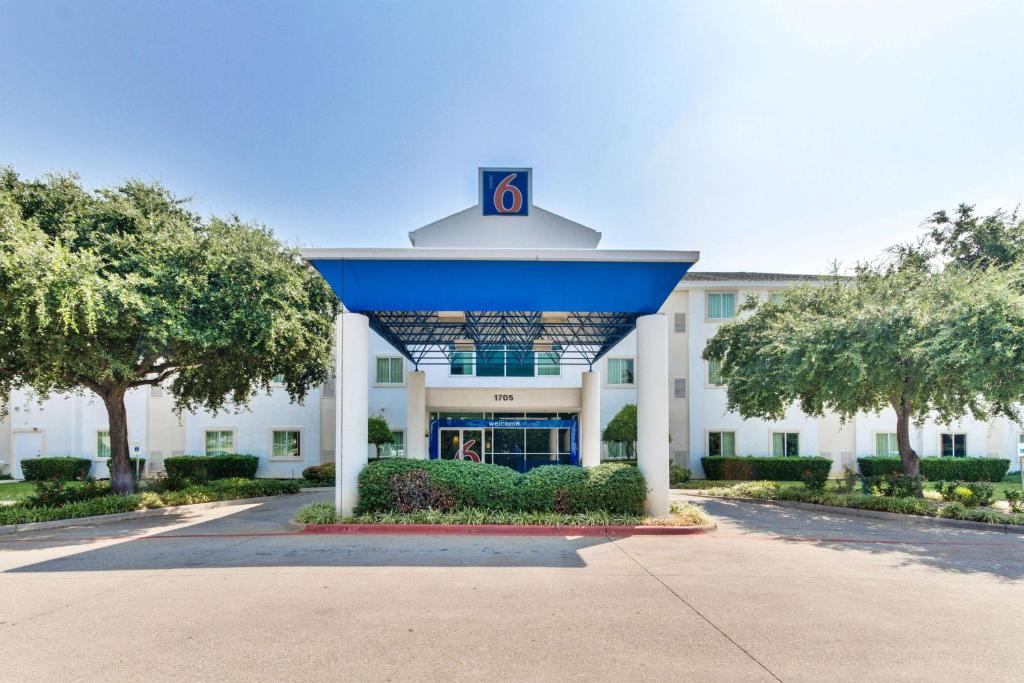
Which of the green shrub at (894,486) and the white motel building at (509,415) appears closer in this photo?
the green shrub at (894,486)

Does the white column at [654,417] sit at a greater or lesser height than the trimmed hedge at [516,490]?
greater

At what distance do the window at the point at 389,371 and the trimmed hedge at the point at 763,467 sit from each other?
630 inches

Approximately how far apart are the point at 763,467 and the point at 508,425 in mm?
12381

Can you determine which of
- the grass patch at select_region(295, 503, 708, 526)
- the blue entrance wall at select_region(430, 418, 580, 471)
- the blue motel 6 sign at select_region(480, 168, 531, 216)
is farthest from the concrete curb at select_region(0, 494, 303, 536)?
the blue motel 6 sign at select_region(480, 168, 531, 216)

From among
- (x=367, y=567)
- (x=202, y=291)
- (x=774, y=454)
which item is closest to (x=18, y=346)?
(x=202, y=291)

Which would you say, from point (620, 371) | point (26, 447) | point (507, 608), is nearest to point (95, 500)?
point (507, 608)

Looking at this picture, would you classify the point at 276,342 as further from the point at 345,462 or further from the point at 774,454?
the point at 774,454

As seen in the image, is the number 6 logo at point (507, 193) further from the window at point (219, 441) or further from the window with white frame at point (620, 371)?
the window at point (219, 441)

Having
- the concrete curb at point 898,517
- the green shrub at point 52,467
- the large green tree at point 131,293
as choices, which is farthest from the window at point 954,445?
the green shrub at point 52,467

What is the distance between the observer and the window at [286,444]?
29.0m

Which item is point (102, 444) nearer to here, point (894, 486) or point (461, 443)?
point (461, 443)

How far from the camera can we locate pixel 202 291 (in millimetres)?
14391

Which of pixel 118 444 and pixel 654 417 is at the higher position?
pixel 654 417

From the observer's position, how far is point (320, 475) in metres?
26.4
